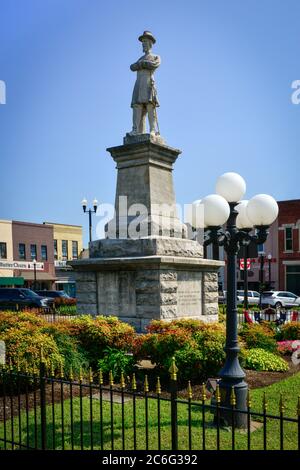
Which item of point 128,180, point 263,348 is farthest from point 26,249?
point 263,348

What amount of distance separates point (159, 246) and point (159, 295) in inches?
52.3

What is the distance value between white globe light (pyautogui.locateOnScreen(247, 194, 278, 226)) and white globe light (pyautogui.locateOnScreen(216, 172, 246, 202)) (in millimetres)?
266

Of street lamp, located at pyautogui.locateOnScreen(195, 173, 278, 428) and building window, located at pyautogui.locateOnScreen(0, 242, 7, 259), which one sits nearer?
street lamp, located at pyautogui.locateOnScreen(195, 173, 278, 428)

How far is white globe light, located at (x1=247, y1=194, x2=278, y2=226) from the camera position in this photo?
22.7 feet

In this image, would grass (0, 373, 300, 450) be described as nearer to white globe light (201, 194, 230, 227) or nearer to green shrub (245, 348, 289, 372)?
green shrub (245, 348, 289, 372)

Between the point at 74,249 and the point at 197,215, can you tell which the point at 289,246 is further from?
the point at 197,215

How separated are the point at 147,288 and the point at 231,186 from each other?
5.71m

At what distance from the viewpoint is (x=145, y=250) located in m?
12.6

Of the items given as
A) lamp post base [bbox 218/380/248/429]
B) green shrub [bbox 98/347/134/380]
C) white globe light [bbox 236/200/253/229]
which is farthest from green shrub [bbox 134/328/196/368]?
white globe light [bbox 236/200/253/229]

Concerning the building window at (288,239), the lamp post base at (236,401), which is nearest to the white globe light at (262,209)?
the lamp post base at (236,401)

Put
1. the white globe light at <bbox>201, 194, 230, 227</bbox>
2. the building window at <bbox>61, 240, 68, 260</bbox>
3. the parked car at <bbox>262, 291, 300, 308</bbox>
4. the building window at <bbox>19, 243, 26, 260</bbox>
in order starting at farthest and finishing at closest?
the building window at <bbox>61, 240, 68, 260</bbox>, the building window at <bbox>19, 243, 26, 260</bbox>, the parked car at <bbox>262, 291, 300, 308</bbox>, the white globe light at <bbox>201, 194, 230, 227</bbox>

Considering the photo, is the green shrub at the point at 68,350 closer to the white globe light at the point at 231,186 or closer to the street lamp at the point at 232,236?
the street lamp at the point at 232,236
